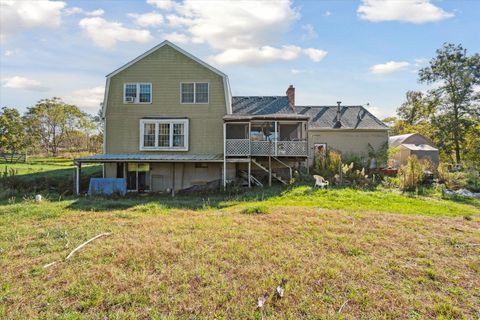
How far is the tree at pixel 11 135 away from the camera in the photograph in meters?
35.9

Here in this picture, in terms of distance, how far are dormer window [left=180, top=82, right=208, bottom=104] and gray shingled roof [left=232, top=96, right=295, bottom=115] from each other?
261cm

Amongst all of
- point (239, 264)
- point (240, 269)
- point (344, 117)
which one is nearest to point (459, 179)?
point (344, 117)

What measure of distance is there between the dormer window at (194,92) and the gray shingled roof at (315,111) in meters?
2.57

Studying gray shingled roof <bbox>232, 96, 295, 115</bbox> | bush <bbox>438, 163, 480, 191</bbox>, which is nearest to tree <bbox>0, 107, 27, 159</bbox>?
gray shingled roof <bbox>232, 96, 295, 115</bbox>

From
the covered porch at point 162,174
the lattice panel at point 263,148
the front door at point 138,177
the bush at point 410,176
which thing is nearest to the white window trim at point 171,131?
the covered porch at point 162,174

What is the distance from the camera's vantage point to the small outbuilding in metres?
24.9

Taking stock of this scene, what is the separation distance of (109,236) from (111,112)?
11.8 metres

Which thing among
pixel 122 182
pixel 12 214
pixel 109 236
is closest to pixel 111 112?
pixel 122 182

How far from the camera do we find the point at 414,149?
24938 mm

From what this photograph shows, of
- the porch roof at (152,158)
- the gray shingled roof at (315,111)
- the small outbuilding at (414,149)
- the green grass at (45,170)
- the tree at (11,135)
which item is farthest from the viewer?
the tree at (11,135)

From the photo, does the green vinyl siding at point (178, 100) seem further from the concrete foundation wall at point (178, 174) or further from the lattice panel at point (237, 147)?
the lattice panel at point (237, 147)

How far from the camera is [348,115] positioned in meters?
24.2

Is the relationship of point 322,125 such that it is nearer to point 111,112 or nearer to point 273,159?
point 273,159

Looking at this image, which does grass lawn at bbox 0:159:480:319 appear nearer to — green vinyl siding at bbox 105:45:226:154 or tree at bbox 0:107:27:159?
green vinyl siding at bbox 105:45:226:154
